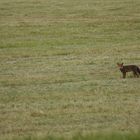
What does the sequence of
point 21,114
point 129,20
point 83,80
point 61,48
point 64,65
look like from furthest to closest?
point 129,20 → point 61,48 → point 64,65 → point 83,80 → point 21,114

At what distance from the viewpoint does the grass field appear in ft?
46.5

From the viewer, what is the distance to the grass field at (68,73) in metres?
14.2

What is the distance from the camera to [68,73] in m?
20.9

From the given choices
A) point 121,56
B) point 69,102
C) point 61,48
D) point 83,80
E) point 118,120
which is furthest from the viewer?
point 61,48

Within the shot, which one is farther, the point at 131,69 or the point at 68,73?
the point at 68,73

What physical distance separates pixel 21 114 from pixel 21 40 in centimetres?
1724

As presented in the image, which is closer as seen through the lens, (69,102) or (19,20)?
(69,102)

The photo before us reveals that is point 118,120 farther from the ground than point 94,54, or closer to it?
closer to it

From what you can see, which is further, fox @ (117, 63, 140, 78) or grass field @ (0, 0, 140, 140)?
fox @ (117, 63, 140, 78)

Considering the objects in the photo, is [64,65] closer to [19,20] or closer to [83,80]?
[83,80]

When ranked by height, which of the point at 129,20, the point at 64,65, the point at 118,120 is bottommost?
the point at 118,120

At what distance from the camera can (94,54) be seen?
A: 25.5 meters

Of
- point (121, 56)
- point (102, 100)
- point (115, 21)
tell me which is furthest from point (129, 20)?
point (102, 100)

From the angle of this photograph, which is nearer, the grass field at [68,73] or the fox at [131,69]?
the grass field at [68,73]
